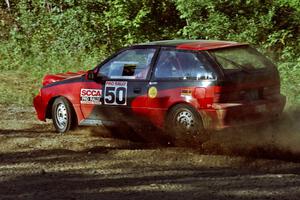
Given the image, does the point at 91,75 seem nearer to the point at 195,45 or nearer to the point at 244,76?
the point at 195,45

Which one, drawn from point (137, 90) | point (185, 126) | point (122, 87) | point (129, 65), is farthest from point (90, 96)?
point (185, 126)

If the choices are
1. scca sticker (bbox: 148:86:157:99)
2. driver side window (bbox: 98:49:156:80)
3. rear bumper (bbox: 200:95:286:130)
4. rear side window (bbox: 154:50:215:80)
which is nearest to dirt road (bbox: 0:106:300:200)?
rear bumper (bbox: 200:95:286:130)

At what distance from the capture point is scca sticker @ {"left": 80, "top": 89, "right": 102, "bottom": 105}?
10727 millimetres

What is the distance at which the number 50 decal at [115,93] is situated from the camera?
10.4 metres

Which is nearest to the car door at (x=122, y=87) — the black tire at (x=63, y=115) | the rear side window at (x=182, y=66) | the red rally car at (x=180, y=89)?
the red rally car at (x=180, y=89)

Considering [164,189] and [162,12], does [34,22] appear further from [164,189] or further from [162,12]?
[164,189]

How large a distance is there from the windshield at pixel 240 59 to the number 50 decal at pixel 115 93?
1.62m

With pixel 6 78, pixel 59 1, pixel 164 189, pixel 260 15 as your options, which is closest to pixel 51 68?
pixel 6 78

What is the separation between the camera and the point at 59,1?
21922 millimetres

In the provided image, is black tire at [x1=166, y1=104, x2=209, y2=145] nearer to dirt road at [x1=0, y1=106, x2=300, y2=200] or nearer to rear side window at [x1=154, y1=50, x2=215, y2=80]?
dirt road at [x1=0, y1=106, x2=300, y2=200]

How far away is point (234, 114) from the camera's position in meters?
9.41

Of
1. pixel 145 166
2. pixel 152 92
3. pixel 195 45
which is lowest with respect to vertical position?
pixel 145 166

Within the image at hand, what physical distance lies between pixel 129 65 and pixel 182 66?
1035 millimetres

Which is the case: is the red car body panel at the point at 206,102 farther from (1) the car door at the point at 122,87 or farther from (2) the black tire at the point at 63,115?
(2) the black tire at the point at 63,115
